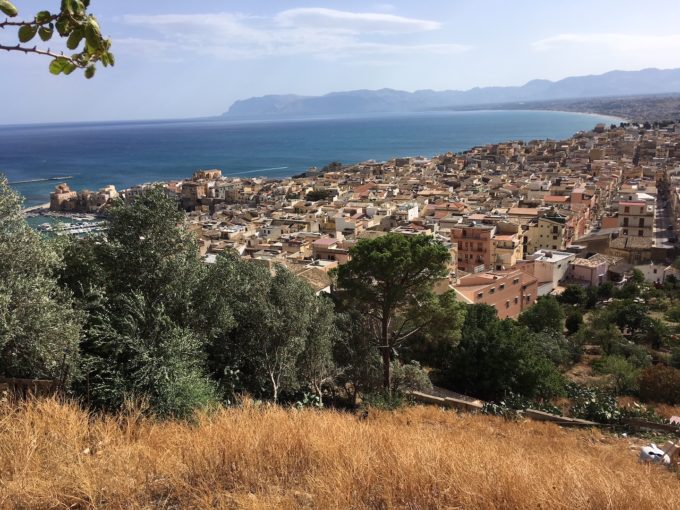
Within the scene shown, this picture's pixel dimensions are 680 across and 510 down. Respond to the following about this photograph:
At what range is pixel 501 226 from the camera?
32469 millimetres

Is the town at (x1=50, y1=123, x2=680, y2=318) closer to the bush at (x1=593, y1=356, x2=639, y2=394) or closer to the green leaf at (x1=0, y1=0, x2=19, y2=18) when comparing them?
the bush at (x1=593, y1=356, x2=639, y2=394)

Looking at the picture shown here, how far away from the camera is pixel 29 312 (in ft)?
18.8

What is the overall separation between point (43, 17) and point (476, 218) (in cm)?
3411

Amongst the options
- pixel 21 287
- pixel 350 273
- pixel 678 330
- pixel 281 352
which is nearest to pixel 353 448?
pixel 21 287

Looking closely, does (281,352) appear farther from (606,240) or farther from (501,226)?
(606,240)

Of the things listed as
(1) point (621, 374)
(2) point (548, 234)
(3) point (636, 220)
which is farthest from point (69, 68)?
(3) point (636, 220)

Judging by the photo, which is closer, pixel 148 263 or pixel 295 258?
pixel 148 263

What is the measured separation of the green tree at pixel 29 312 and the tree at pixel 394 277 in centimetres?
570

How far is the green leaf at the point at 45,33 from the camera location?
2240 mm

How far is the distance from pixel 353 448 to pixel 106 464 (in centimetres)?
183

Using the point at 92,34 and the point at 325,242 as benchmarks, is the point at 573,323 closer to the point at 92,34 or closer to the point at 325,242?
the point at 325,242

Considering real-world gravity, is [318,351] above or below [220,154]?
below

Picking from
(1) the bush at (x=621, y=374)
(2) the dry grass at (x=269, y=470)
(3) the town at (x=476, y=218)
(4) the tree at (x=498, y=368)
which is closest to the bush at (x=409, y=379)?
(4) the tree at (x=498, y=368)

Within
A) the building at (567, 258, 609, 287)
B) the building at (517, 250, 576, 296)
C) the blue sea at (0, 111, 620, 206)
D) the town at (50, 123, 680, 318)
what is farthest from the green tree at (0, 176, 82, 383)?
the blue sea at (0, 111, 620, 206)
